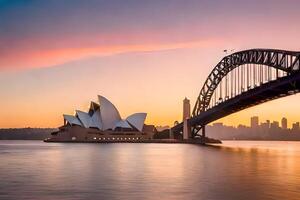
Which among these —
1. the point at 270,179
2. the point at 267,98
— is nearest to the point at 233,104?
the point at 267,98

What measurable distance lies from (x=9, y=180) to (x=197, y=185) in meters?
11.6

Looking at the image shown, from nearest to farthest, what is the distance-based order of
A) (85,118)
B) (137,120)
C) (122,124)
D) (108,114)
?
(108,114)
(85,118)
(122,124)
(137,120)

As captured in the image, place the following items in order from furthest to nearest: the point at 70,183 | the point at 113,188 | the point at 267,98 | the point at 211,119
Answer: the point at 211,119 → the point at 267,98 → the point at 70,183 → the point at 113,188

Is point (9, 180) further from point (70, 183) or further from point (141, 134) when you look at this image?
point (141, 134)

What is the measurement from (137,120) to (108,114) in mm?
14621

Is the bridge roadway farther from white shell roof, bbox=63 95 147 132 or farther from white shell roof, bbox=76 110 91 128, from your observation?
white shell roof, bbox=76 110 91 128

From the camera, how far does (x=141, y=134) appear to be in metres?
172

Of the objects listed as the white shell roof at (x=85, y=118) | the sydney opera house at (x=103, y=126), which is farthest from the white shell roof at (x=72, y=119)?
the white shell roof at (x=85, y=118)

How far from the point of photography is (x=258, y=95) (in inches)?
3095

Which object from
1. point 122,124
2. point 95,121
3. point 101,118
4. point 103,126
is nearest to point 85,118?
point 95,121

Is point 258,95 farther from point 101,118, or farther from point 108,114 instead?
point 101,118

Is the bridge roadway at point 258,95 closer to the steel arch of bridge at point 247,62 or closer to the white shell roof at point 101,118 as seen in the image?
the steel arch of bridge at point 247,62

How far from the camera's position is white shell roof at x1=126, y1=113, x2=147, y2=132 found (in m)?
169

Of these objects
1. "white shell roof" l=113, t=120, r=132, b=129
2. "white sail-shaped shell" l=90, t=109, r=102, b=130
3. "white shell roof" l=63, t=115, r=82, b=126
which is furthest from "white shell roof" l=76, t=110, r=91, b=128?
"white shell roof" l=113, t=120, r=132, b=129
